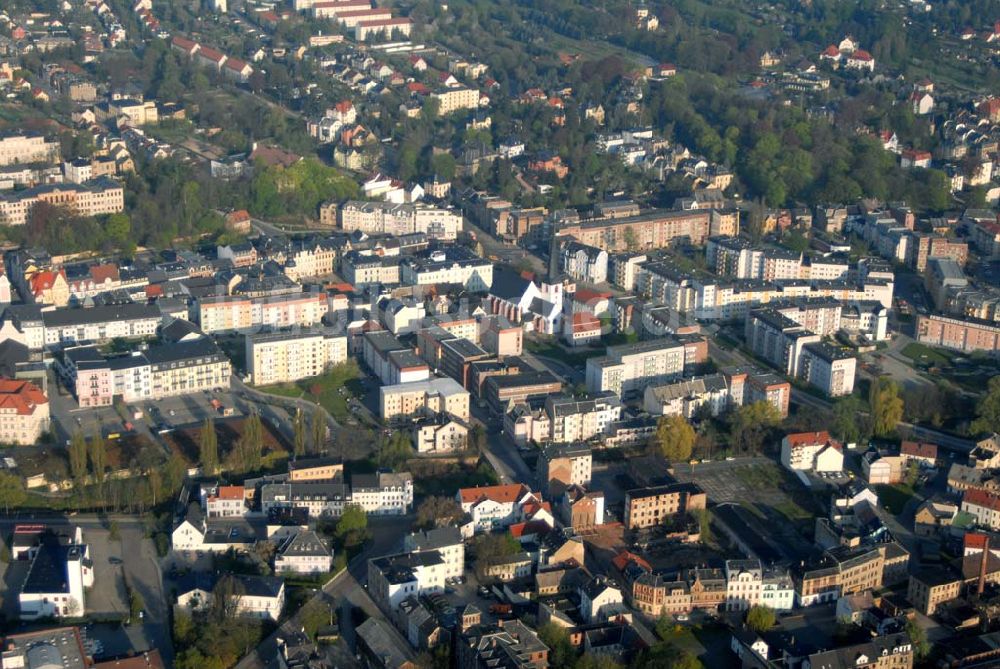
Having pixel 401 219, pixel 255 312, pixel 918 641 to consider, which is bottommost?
pixel 918 641

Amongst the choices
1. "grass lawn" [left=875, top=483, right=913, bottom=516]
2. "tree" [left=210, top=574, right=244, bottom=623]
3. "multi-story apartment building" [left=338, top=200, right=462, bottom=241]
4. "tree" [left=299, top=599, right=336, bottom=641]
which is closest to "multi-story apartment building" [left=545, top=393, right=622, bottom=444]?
"grass lawn" [left=875, top=483, right=913, bottom=516]

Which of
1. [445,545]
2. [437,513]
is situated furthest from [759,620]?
[437,513]

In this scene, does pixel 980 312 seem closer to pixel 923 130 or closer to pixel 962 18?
pixel 923 130

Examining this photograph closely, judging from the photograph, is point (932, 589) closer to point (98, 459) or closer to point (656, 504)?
point (656, 504)

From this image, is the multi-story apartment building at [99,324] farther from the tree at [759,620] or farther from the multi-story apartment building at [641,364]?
the tree at [759,620]

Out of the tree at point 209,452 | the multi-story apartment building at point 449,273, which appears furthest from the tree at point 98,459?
the multi-story apartment building at point 449,273

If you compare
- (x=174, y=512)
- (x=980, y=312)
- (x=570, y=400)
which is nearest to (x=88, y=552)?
(x=174, y=512)

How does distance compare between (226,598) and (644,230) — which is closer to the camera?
(226,598)
